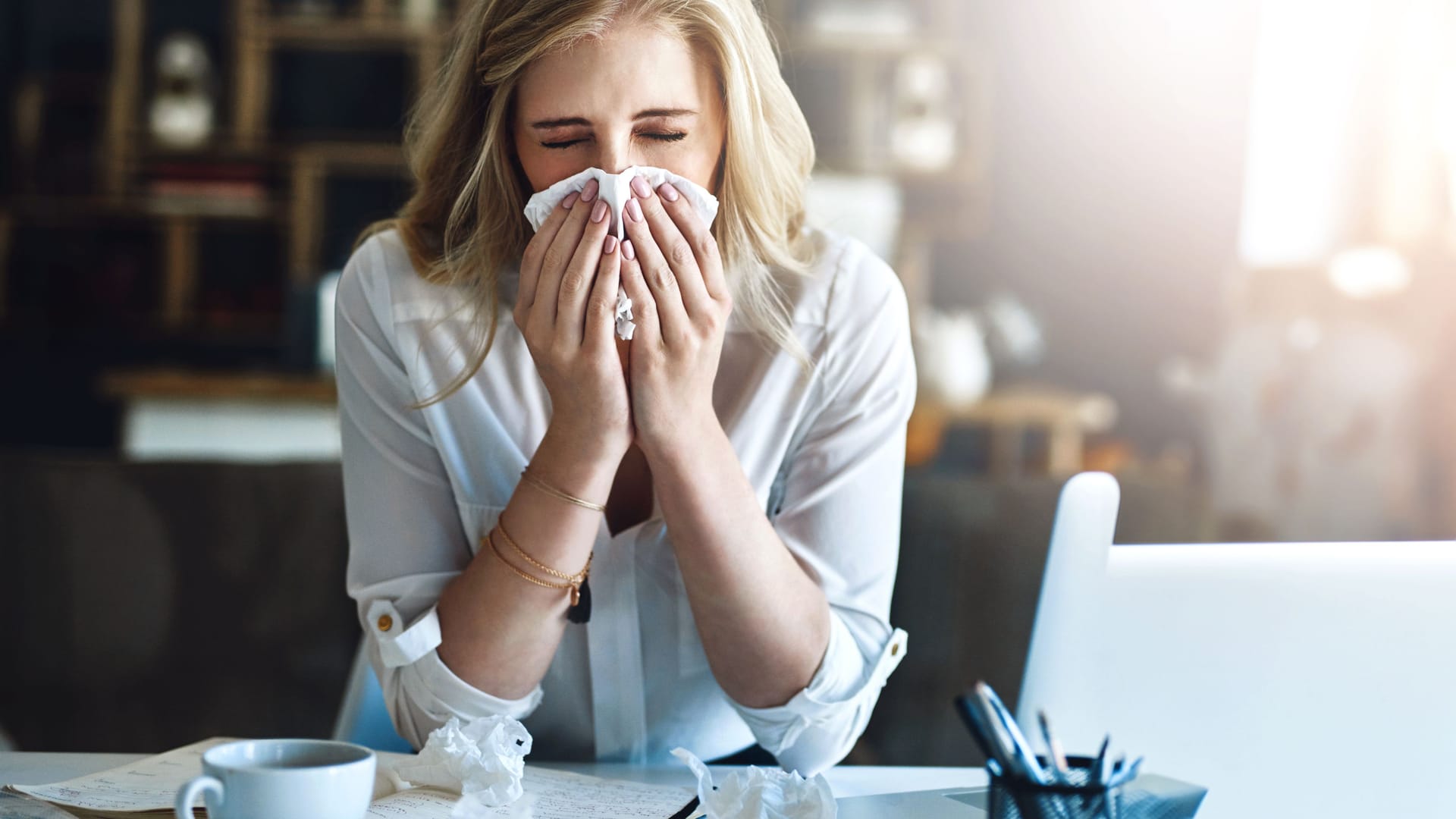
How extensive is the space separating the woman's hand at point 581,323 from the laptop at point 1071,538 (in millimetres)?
328

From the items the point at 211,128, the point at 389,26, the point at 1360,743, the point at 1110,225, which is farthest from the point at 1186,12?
the point at 1360,743

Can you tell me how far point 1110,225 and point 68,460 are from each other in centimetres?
359

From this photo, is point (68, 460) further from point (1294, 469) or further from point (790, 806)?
point (1294, 469)

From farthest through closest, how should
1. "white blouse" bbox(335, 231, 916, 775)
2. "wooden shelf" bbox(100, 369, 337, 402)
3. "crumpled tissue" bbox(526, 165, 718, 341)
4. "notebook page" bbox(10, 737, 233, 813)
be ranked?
"wooden shelf" bbox(100, 369, 337, 402) < "white blouse" bbox(335, 231, 916, 775) < "crumpled tissue" bbox(526, 165, 718, 341) < "notebook page" bbox(10, 737, 233, 813)

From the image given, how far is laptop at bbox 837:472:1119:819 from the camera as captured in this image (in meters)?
0.70

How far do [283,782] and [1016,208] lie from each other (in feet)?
13.8

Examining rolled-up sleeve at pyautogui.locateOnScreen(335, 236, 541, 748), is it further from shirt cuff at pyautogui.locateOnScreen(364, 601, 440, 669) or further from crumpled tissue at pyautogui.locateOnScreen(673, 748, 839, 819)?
crumpled tissue at pyautogui.locateOnScreen(673, 748, 839, 819)

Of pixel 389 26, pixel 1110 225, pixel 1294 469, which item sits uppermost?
pixel 389 26

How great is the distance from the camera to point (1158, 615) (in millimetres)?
689

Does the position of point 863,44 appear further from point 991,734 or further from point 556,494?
point 991,734

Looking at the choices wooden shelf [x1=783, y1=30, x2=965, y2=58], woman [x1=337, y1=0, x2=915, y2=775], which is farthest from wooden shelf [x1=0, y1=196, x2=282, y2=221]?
woman [x1=337, y1=0, x2=915, y2=775]

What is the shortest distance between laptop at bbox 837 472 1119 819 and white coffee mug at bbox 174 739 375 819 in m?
0.29

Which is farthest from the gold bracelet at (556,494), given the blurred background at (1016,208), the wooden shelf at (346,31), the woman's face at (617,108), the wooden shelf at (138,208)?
the wooden shelf at (138,208)

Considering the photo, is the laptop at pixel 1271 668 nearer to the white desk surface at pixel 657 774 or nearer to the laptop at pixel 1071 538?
the laptop at pixel 1071 538
